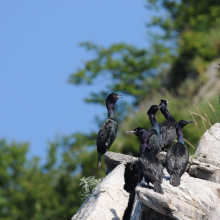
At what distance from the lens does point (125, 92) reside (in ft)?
95.1

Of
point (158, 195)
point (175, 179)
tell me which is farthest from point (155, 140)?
point (158, 195)

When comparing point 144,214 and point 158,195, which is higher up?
point 158,195

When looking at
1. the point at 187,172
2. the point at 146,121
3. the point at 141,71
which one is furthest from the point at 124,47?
the point at 187,172

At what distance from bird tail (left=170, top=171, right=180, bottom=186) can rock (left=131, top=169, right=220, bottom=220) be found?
0.07m

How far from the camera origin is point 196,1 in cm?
3197

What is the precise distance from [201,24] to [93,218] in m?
23.0

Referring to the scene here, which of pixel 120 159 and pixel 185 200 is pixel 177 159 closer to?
pixel 185 200

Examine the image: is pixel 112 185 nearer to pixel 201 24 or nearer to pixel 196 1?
pixel 201 24

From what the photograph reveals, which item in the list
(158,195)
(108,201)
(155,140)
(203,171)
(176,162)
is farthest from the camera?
(155,140)

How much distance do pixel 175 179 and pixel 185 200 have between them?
1.73 feet

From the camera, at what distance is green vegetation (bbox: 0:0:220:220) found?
2478cm

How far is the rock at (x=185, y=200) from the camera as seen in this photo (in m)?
7.88

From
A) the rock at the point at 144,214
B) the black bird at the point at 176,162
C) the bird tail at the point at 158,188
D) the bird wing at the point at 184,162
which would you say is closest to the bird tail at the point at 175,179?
the black bird at the point at 176,162

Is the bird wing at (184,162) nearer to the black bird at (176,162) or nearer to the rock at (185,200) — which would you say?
the black bird at (176,162)
